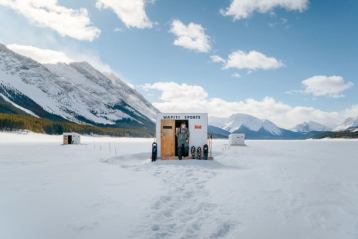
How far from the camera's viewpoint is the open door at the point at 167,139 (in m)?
26.7

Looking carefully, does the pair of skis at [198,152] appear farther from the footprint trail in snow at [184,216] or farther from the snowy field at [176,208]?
the footprint trail in snow at [184,216]

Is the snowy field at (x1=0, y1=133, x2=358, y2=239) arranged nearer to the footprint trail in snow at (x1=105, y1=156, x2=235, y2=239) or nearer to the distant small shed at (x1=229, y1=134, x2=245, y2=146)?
the footprint trail in snow at (x1=105, y1=156, x2=235, y2=239)

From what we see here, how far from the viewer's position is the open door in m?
26.7

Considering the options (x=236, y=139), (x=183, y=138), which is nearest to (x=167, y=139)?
(x=183, y=138)

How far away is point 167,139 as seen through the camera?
2677cm

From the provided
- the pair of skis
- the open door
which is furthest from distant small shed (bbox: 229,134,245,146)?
the pair of skis

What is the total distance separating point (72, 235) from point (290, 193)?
7768 millimetres

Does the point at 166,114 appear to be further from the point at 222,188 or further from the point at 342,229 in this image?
the point at 342,229

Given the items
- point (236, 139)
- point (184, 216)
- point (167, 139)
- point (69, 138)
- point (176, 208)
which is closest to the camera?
point (184, 216)

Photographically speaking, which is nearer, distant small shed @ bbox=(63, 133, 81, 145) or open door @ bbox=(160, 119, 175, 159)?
open door @ bbox=(160, 119, 175, 159)

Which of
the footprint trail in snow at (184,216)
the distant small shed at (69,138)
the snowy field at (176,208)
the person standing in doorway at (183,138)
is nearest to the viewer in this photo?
the footprint trail in snow at (184,216)

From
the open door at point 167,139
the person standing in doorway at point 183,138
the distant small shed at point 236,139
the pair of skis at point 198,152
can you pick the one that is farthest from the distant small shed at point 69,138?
the pair of skis at point 198,152

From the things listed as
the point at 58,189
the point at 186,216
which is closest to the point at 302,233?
the point at 186,216

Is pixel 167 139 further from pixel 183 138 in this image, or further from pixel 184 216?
pixel 184 216
